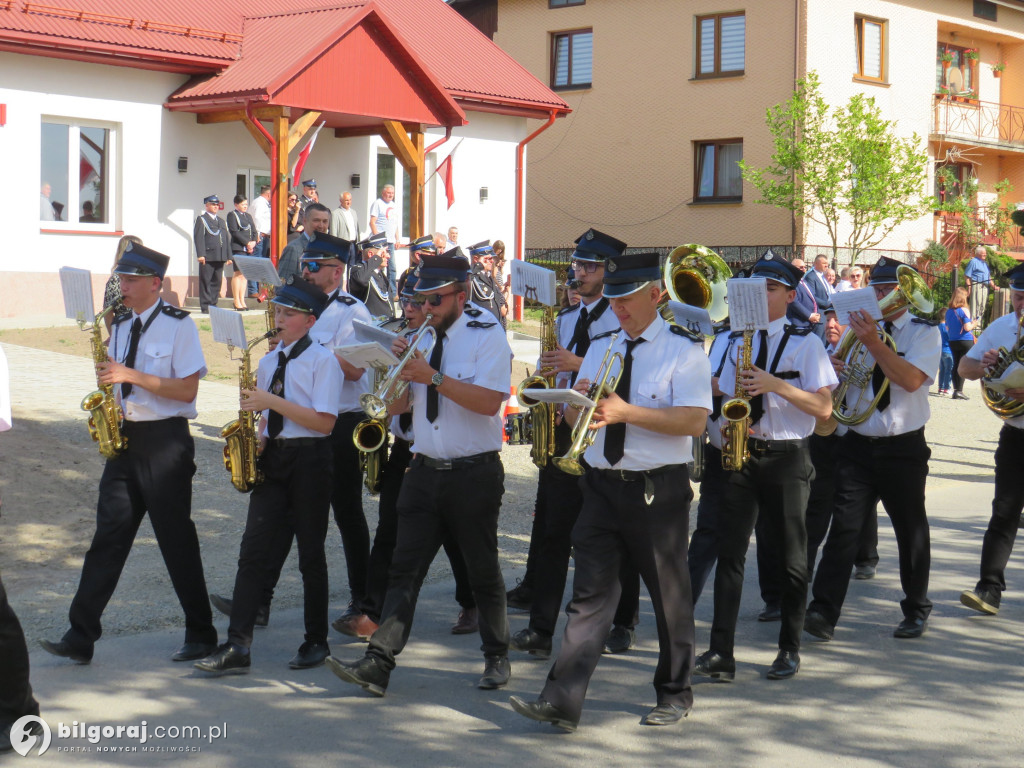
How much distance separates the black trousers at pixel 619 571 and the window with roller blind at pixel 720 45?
27530mm

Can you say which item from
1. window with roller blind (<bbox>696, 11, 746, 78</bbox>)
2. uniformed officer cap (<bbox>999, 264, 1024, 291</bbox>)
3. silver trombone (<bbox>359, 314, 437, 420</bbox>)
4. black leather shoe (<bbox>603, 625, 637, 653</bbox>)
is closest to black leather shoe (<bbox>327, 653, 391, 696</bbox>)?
silver trombone (<bbox>359, 314, 437, 420</bbox>)

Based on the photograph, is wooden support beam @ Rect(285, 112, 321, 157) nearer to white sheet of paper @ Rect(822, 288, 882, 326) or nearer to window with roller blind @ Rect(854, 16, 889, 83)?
white sheet of paper @ Rect(822, 288, 882, 326)

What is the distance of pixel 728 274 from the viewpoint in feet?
23.0

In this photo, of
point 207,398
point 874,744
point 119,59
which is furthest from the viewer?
point 119,59

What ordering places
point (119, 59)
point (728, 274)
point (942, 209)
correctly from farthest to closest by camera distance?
point (942, 209)
point (119, 59)
point (728, 274)

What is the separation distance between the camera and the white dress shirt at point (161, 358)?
6.49 metres

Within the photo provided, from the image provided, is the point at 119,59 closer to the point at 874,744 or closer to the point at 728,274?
the point at 728,274

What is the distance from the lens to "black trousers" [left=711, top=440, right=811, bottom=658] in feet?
20.9

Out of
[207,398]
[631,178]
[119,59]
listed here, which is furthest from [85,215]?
[631,178]

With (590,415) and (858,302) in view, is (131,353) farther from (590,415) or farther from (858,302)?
(858,302)

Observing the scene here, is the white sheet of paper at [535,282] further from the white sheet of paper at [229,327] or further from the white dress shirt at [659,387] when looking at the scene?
the white sheet of paper at [229,327]

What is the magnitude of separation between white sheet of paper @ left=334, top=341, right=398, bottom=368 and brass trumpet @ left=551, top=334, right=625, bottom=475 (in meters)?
0.94

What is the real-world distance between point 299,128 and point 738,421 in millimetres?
16316

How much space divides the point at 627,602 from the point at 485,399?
1.65m
